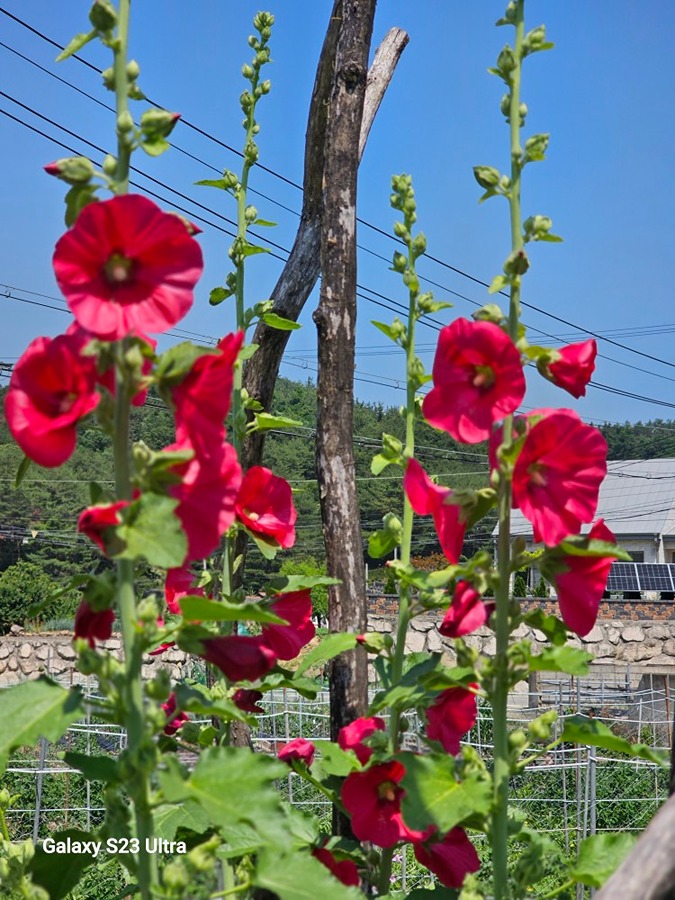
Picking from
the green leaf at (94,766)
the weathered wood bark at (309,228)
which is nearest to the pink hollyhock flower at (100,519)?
the green leaf at (94,766)

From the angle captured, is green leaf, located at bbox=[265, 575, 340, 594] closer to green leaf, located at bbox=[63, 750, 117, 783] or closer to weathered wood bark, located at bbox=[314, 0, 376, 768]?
green leaf, located at bbox=[63, 750, 117, 783]

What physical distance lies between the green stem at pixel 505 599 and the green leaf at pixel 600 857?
10 centimetres

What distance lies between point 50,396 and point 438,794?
628 millimetres

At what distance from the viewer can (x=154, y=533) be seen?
0.89m

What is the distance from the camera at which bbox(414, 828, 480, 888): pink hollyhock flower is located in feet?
4.34

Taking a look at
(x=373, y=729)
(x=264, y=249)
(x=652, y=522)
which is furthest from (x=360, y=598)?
(x=652, y=522)

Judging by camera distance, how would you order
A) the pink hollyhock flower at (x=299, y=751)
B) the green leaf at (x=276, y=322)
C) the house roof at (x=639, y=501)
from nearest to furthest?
the pink hollyhock flower at (x=299, y=751) → the green leaf at (x=276, y=322) → the house roof at (x=639, y=501)

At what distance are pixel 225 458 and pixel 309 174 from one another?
202 cm

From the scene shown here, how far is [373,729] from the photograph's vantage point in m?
1.57

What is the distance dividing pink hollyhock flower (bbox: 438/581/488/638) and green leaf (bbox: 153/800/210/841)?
0.49 metres

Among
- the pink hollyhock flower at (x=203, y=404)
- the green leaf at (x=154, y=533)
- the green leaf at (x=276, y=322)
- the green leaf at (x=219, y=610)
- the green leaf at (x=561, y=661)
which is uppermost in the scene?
the green leaf at (x=276, y=322)

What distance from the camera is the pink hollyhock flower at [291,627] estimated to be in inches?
57.8

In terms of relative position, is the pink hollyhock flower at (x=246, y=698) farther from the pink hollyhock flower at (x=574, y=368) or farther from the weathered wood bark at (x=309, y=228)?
the weathered wood bark at (x=309, y=228)

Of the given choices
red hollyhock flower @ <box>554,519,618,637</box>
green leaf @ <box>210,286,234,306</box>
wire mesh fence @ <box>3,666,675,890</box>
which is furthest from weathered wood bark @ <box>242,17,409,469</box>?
wire mesh fence @ <box>3,666,675,890</box>
